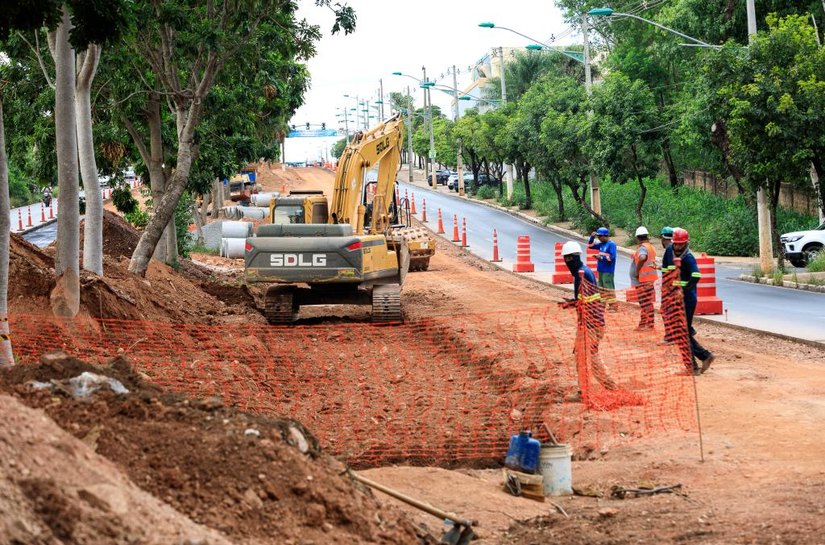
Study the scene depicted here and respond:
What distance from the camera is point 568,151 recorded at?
48094mm

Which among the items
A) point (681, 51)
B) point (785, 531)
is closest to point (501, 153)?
point (681, 51)

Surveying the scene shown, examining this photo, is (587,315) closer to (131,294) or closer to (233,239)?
(131,294)

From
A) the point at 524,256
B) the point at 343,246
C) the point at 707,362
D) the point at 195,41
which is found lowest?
the point at 707,362

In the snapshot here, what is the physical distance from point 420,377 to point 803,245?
20.9 meters

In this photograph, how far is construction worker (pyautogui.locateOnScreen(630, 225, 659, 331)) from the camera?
16234mm

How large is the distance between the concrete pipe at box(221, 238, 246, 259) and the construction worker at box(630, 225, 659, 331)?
75.3 ft

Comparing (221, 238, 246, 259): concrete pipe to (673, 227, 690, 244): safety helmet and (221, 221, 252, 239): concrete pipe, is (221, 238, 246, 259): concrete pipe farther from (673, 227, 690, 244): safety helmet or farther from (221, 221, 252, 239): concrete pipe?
(673, 227, 690, 244): safety helmet

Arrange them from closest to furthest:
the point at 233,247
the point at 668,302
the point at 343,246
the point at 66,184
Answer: the point at 66,184 < the point at 668,302 < the point at 343,246 < the point at 233,247

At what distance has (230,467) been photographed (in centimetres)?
639

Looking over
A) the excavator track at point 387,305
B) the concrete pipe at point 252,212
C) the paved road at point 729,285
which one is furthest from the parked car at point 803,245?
the concrete pipe at point 252,212

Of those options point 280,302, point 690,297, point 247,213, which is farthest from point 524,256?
point 690,297

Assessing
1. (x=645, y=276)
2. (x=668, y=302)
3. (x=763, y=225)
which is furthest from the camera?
(x=763, y=225)

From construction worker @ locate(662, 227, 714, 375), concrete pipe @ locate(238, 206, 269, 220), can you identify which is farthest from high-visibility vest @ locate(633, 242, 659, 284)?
concrete pipe @ locate(238, 206, 269, 220)

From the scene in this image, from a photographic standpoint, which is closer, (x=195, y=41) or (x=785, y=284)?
(x=195, y=41)
